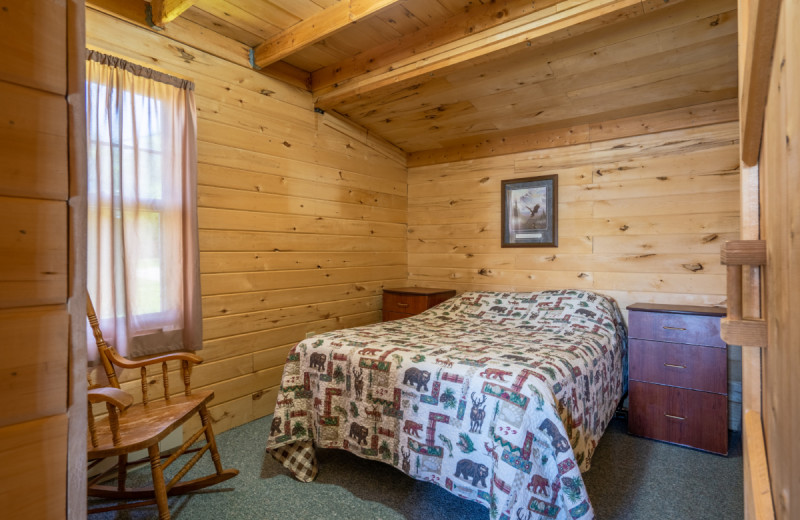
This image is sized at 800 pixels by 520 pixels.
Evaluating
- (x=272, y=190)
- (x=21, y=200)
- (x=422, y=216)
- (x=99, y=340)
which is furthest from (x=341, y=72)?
(x=21, y=200)

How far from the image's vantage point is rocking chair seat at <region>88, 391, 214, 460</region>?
1.48 metres

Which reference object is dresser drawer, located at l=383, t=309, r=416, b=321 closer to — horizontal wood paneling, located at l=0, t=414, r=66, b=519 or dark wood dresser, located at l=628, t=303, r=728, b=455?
dark wood dresser, located at l=628, t=303, r=728, b=455

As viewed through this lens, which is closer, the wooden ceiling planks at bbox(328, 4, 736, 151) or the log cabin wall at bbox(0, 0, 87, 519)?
the log cabin wall at bbox(0, 0, 87, 519)

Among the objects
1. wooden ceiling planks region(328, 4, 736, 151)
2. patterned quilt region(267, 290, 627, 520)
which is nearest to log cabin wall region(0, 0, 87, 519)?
patterned quilt region(267, 290, 627, 520)

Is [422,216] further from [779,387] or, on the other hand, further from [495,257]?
[779,387]

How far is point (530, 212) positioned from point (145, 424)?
2.89 meters

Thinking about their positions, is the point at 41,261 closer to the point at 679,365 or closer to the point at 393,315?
the point at 679,365

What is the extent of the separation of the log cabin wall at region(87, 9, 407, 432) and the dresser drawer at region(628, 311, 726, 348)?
2.08m

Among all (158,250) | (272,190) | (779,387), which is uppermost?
(272,190)

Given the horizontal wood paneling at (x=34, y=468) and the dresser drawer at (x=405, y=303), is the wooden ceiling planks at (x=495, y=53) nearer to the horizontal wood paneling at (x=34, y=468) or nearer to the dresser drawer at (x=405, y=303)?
the dresser drawer at (x=405, y=303)

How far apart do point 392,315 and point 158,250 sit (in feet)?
6.27

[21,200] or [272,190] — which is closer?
[21,200]

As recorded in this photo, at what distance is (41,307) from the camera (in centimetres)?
61

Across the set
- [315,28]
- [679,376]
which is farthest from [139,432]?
[679,376]
